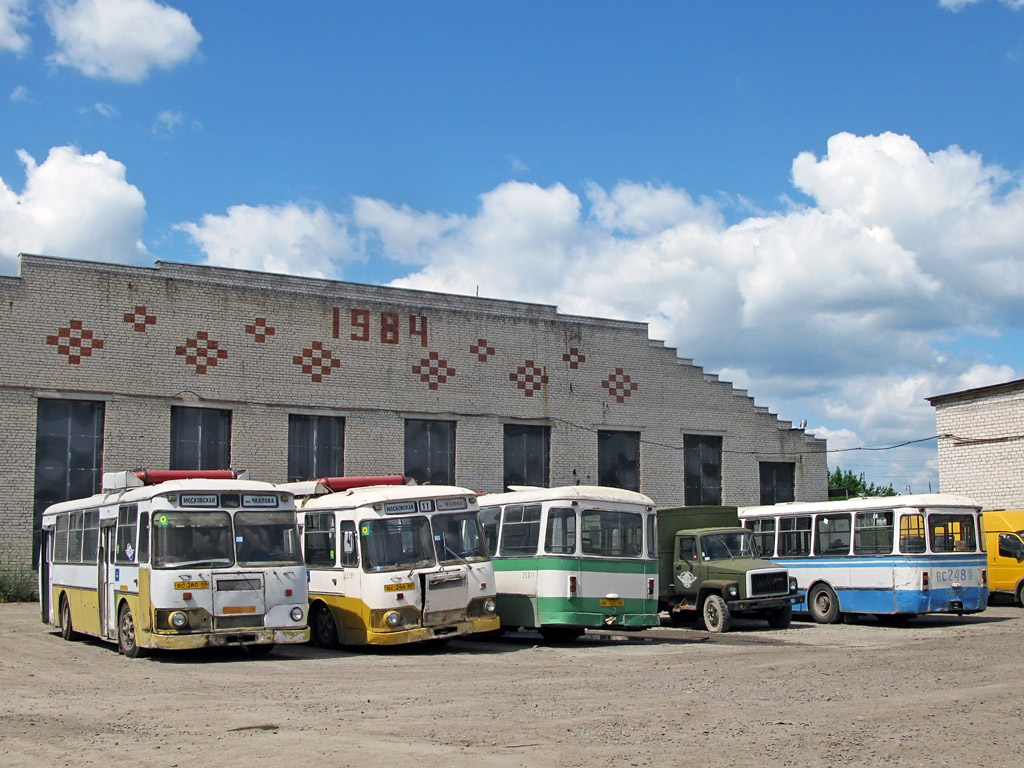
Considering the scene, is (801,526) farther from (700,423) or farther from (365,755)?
(365,755)

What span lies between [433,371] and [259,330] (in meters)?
5.22

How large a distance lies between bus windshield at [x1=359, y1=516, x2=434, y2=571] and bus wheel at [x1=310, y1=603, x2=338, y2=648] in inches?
63.3

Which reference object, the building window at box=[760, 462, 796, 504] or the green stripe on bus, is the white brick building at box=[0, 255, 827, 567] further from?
the green stripe on bus

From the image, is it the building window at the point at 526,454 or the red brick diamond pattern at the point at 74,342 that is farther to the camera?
the building window at the point at 526,454

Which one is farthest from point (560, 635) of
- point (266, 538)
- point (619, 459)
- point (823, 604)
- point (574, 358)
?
point (574, 358)

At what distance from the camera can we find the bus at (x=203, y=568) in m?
15.9

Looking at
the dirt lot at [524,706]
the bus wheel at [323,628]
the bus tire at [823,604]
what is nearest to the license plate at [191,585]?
the dirt lot at [524,706]

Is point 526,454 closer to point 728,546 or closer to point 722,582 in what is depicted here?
point 728,546

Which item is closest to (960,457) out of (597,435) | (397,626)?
(597,435)

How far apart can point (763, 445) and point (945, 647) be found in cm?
2072

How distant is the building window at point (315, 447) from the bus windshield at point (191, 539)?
13840 mm

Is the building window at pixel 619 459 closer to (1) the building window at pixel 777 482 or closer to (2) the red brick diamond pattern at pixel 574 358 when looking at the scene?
(2) the red brick diamond pattern at pixel 574 358

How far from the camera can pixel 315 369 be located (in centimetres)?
3081

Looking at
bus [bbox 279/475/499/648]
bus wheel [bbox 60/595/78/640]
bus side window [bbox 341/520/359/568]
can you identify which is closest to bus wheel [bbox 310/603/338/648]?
bus [bbox 279/475/499/648]
